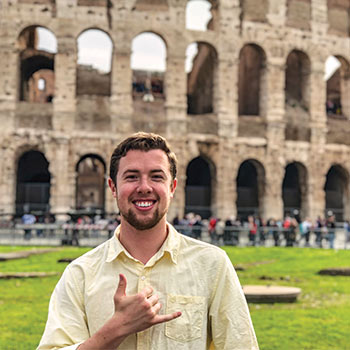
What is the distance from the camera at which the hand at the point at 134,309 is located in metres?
1.79

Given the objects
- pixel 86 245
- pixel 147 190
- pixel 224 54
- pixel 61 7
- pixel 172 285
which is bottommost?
pixel 86 245

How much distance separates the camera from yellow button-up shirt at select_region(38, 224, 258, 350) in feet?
6.40

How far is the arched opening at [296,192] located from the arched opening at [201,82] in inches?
230

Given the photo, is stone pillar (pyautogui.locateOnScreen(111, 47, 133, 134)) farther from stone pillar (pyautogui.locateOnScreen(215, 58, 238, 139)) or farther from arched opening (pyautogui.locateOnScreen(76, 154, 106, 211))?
arched opening (pyautogui.locateOnScreen(76, 154, 106, 211))

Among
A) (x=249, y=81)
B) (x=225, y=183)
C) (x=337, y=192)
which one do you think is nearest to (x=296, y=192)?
(x=337, y=192)

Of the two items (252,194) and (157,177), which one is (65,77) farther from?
(157,177)

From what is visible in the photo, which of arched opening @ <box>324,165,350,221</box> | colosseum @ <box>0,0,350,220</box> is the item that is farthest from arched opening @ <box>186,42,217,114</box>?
arched opening @ <box>324,165,350,221</box>

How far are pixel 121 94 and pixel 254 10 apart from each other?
27.6 feet

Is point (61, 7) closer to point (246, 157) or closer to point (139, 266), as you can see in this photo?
point (246, 157)

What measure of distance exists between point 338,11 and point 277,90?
6.63 metres

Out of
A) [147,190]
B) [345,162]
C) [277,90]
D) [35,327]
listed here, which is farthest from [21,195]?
[147,190]

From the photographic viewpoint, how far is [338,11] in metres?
27.7

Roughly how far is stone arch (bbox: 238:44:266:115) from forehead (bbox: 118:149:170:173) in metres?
25.1

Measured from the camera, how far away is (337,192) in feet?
92.6
